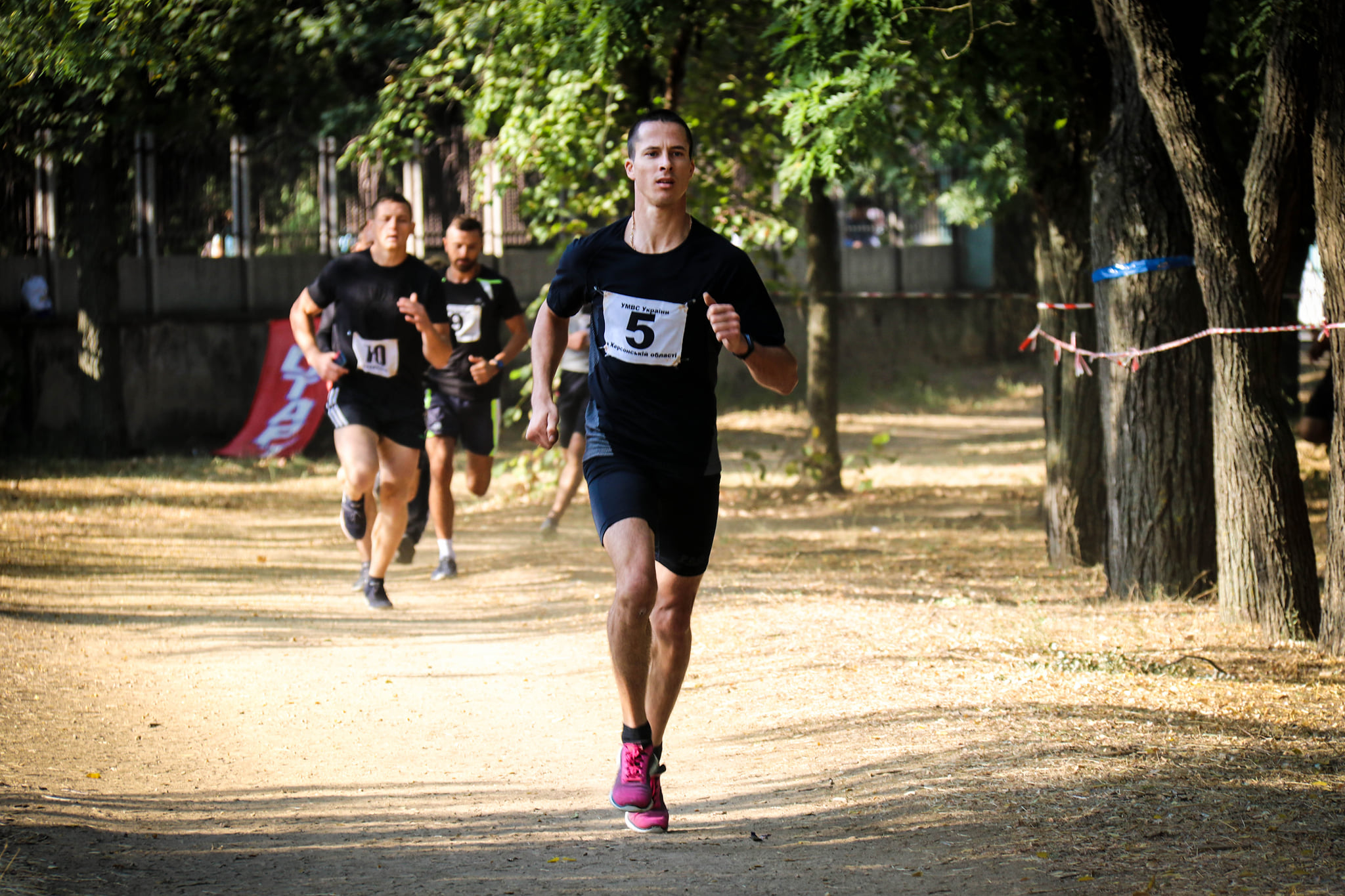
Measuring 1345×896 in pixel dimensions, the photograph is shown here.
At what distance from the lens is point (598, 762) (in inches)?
194

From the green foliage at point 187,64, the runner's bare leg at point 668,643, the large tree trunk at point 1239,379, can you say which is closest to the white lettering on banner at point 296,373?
the green foliage at point 187,64

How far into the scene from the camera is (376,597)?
7.83 meters

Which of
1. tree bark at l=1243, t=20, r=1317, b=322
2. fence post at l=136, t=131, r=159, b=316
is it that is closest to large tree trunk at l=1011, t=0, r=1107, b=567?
tree bark at l=1243, t=20, r=1317, b=322

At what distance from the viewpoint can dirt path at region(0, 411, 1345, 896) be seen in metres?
3.79

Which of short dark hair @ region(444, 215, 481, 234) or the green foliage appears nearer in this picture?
the green foliage

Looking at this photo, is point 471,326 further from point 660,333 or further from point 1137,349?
point 660,333

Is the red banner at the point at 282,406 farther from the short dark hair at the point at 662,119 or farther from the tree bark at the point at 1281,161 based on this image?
the short dark hair at the point at 662,119

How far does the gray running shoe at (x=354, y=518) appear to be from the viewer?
7809 millimetres

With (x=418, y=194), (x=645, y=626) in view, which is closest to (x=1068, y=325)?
(x=645, y=626)

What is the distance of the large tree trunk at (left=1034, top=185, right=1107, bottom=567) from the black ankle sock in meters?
5.41

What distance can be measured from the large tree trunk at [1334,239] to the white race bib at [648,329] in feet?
11.4

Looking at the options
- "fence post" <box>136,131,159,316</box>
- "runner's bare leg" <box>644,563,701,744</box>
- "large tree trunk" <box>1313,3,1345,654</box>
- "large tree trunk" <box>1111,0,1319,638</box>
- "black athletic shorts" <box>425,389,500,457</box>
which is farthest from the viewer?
"fence post" <box>136,131,159,316</box>

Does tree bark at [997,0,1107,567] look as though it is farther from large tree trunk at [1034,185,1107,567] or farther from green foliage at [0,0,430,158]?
Result: green foliage at [0,0,430,158]

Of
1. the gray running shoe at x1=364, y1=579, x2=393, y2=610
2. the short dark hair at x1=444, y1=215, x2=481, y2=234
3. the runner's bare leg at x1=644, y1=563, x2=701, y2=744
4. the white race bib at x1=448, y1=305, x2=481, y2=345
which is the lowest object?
the gray running shoe at x1=364, y1=579, x2=393, y2=610
